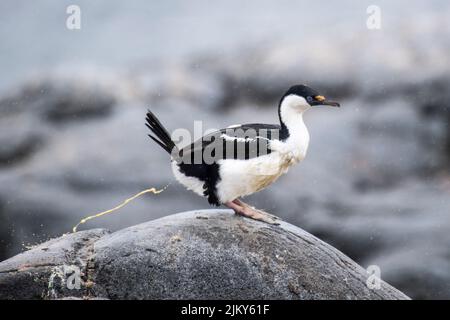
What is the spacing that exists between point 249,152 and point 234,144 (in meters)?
0.19

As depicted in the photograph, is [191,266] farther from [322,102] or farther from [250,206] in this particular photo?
[322,102]

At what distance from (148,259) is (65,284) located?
95cm

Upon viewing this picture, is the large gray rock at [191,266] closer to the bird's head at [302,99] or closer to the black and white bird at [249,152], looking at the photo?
the black and white bird at [249,152]

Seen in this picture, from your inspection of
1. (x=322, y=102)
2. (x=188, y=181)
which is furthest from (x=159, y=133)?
(x=322, y=102)

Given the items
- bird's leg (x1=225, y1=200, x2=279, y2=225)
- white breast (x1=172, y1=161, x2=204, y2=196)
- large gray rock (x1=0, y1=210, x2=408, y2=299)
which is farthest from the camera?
bird's leg (x1=225, y1=200, x2=279, y2=225)

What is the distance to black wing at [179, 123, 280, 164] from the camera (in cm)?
740

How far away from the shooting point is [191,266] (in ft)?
24.0

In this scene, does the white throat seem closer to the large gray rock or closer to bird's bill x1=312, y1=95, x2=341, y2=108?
bird's bill x1=312, y1=95, x2=341, y2=108

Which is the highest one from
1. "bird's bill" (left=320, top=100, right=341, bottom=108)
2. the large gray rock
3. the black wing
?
"bird's bill" (left=320, top=100, right=341, bottom=108)

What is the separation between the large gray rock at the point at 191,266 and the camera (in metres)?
7.19

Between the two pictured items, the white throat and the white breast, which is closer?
the white throat

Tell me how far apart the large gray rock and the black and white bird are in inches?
20.6

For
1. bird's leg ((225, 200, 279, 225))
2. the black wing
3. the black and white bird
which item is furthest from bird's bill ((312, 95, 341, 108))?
bird's leg ((225, 200, 279, 225))
